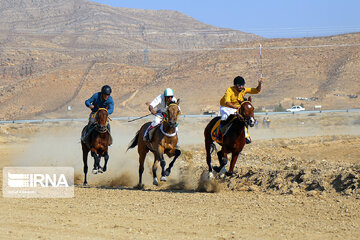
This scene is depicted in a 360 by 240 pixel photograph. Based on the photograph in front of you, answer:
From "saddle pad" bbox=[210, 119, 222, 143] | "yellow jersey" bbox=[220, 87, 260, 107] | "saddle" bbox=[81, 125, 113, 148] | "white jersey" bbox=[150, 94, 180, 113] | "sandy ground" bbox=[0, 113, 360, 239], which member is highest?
"yellow jersey" bbox=[220, 87, 260, 107]

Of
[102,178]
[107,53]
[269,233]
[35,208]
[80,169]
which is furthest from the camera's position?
[107,53]

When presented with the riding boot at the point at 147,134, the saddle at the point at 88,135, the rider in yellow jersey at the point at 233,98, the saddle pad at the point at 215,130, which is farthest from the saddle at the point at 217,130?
the saddle at the point at 88,135

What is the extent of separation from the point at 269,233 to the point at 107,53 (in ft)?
454

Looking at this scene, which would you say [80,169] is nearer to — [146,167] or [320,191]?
[146,167]

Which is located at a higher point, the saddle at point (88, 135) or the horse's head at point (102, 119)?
the horse's head at point (102, 119)

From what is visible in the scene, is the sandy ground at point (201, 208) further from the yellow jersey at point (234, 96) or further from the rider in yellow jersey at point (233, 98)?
the yellow jersey at point (234, 96)

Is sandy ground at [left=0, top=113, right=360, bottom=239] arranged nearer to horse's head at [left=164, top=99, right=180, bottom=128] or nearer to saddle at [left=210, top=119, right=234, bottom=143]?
saddle at [left=210, top=119, right=234, bottom=143]

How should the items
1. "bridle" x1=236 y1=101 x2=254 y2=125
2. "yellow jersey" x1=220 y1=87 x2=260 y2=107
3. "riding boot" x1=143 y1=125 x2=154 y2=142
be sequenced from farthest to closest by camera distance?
"riding boot" x1=143 y1=125 x2=154 y2=142, "yellow jersey" x1=220 y1=87 x2=260 y2=107, "bridle" x1=236 y1=101 x2=254 y2=125

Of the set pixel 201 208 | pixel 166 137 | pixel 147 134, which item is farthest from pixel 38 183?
pixel 201 208

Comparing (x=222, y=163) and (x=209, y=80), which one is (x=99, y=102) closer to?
(x=222, y=163)

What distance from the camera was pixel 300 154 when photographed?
3072cm

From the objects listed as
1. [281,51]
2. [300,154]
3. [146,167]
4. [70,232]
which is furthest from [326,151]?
[281,51]

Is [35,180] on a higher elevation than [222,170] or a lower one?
lower

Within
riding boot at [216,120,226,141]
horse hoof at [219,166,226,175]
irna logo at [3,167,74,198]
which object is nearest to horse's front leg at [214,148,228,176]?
horse hoof at [219,166,226,175]
